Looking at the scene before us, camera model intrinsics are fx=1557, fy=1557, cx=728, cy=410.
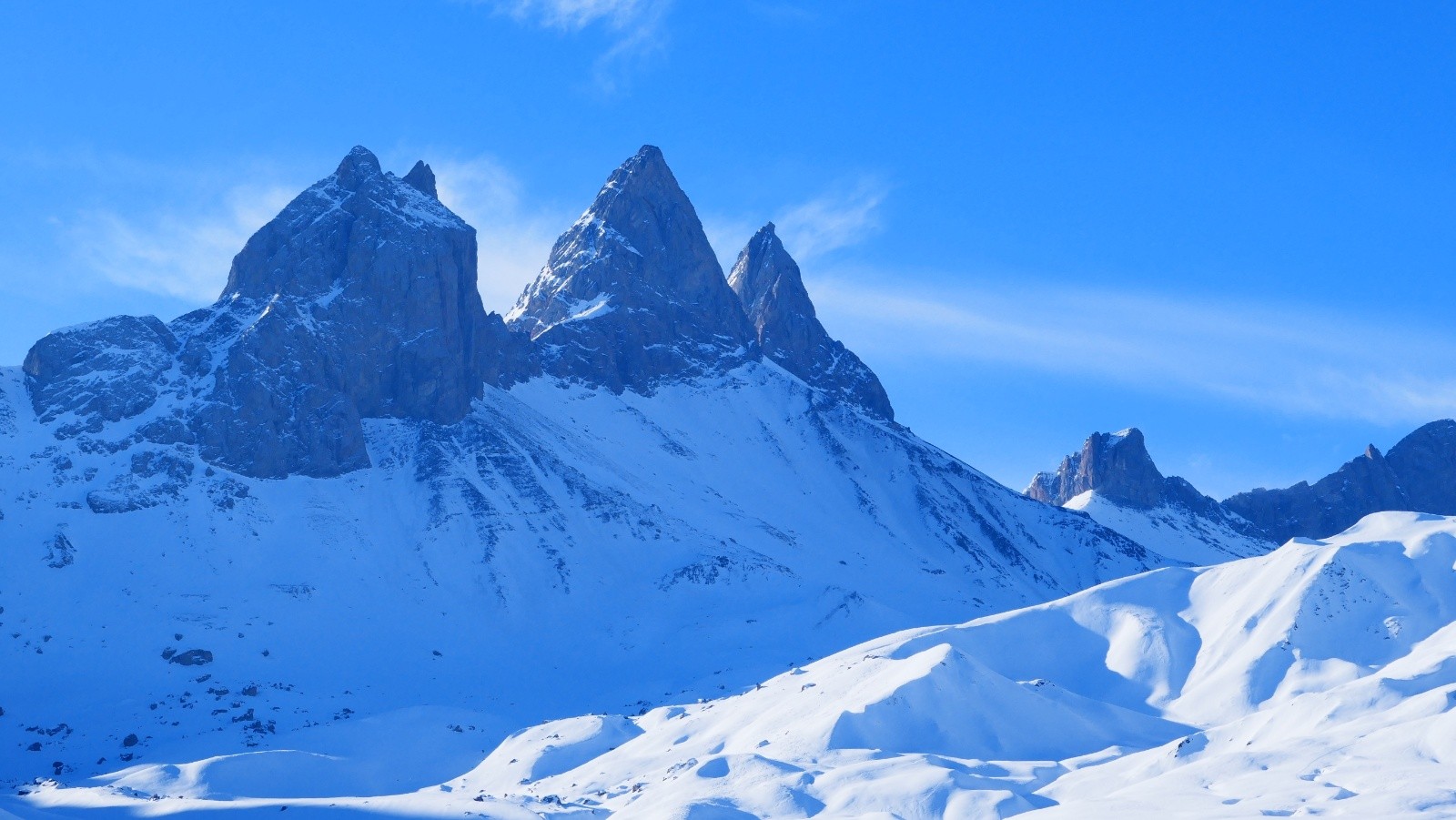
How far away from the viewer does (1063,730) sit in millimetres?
111625

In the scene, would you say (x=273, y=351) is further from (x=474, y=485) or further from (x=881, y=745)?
(x=881, y=745)

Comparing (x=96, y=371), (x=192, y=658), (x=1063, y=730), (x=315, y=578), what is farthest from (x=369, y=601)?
(x=1063, y=730)

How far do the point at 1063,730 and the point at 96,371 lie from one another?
12584cm

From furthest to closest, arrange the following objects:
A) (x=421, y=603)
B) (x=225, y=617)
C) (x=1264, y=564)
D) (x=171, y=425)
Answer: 1. (x=171, y=425)
2. (x=421, y=603)
3. (x=225, y=617)
4. (x=1264, y=564)

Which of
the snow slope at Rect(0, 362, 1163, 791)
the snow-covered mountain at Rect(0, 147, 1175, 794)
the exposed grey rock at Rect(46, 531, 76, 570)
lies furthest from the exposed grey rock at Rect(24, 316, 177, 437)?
the exposed grey rock at Rect(46, 531, 76, 570)

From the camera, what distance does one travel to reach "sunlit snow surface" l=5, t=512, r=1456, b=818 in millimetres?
90812

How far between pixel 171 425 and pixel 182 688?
47.9 meters

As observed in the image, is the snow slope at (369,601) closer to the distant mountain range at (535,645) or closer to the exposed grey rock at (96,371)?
the distant mountain range at (535,645)

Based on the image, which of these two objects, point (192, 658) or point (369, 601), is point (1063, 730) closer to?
point (369, 601)

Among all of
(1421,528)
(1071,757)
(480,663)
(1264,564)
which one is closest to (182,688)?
(480,663)

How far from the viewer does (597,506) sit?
190500 mm

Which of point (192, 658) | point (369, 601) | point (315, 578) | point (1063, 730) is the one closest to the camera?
point (1063, 730)

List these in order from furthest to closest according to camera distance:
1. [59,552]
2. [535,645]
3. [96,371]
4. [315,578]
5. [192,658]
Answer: [96,371] → [315,578] → [535,645] → [59,552] → [192,658]

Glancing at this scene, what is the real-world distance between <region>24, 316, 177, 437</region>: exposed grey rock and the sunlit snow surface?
6926 cm
